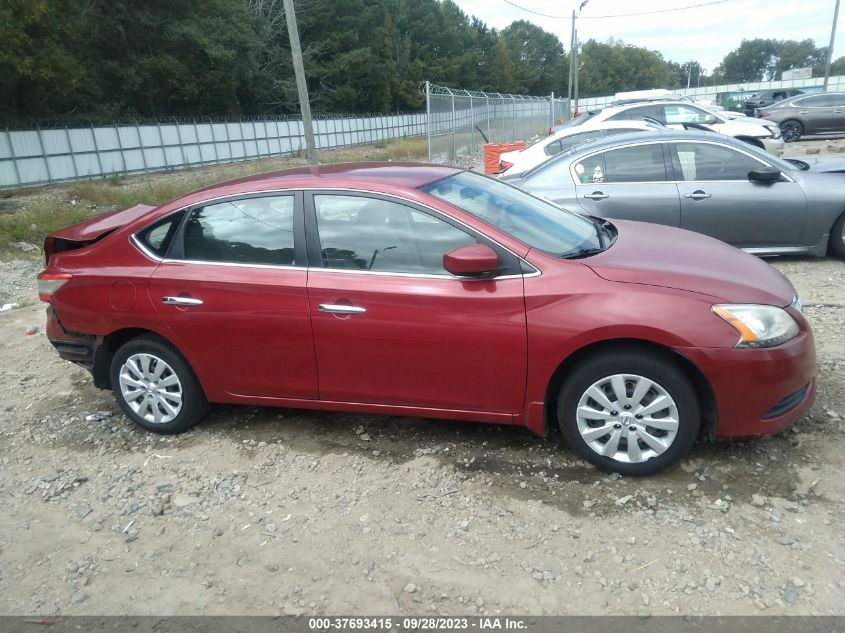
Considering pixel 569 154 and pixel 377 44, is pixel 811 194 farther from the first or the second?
pixel 377 44

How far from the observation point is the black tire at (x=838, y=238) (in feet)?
22.5

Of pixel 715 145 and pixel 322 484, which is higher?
pixel 715 145

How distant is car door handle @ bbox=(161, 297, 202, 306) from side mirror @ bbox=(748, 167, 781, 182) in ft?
18.6

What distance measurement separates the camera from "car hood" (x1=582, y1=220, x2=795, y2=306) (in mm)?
3287


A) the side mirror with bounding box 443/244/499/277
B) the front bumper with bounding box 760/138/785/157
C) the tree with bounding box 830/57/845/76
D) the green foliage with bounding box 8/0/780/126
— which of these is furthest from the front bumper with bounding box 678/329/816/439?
the tree with bounding box 830/57/845/76

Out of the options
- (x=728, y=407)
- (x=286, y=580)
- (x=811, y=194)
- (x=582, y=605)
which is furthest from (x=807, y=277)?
(x=286, y=580)

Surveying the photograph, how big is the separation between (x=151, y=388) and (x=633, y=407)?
2956 millimetres

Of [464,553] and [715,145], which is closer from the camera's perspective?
[464,553]

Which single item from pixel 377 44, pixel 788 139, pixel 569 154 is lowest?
pixel 788 139

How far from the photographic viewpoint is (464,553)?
3.01 meters

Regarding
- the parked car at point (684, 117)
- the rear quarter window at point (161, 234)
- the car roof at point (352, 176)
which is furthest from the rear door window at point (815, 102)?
the rear quarter window at point (161, 234)

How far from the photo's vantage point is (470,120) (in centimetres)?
2148

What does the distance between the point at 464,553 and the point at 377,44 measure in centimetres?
6388

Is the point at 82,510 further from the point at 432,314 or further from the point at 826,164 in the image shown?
the point at 826,164
